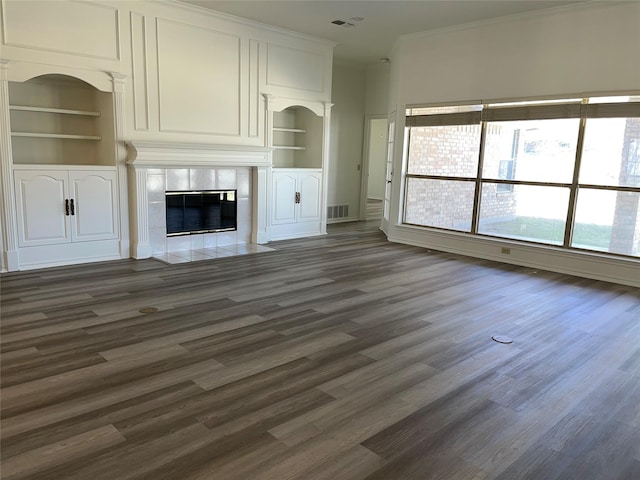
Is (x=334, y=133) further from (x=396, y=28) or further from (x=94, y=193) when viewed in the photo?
(x=94, y=193)

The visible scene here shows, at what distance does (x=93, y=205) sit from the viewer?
5555 millimetres

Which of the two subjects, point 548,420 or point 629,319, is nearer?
point 548,420

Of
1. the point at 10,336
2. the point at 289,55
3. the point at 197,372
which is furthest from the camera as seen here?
the point at 289,55

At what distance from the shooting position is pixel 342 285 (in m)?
4.97

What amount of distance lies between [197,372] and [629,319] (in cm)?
368

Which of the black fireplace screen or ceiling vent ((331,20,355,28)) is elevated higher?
ceiling vent ((331,20,355,28))

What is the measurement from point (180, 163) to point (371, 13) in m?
3.12

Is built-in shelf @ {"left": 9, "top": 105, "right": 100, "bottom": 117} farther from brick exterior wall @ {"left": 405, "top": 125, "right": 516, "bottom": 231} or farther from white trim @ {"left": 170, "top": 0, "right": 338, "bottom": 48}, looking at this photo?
brick exterior wall @ {"left": 405, "top": 125, "right": 516, "bottom": 231}

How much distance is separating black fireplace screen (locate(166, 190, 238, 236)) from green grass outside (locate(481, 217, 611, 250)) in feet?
11.9

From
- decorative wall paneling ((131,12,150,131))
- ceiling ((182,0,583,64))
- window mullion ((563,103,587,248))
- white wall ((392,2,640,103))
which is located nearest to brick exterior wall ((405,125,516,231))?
white wall ((392,2,640,103))

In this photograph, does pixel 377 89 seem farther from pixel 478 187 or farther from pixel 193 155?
pixel 193 155

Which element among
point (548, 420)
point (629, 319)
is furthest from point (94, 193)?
point (629, 319)

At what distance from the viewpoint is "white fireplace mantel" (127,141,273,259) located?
5.75 m

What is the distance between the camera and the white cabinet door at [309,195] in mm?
7762
